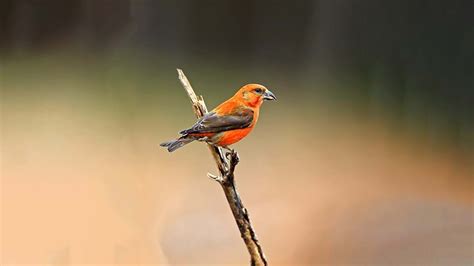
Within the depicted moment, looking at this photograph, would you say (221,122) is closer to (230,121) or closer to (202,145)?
(230,121)

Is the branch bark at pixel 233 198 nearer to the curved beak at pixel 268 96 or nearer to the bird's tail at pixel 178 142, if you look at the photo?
the bird's tail at pixel 178 142

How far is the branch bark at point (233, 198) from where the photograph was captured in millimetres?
1850

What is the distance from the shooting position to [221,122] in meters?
1.85

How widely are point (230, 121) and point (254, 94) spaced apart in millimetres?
146

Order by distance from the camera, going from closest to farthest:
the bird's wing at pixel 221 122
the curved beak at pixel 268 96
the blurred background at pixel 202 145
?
the bird's wing at pixel 221 122 → the curved beak at pixel 268 96 → the blurred background at pixel 202 145

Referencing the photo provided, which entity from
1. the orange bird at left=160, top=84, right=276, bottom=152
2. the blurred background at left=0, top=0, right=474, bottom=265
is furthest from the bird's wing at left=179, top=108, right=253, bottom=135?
the blurred background at left=0, top=0, right=474, bottom=265

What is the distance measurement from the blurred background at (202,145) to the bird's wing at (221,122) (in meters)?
0.21

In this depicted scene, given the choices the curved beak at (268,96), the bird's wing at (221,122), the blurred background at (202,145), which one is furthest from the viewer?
the blurred background at (202,145)

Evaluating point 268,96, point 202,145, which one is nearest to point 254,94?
point 268,96

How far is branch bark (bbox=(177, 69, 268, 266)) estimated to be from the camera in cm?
185

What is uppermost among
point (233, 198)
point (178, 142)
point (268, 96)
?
point (268, 96)

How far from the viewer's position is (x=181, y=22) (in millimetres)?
2098

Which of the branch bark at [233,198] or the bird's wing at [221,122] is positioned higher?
the bird's wing at [221,122]

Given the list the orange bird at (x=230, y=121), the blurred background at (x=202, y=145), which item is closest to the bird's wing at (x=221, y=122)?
Answer: the orange bird at (x=230, y=121)
